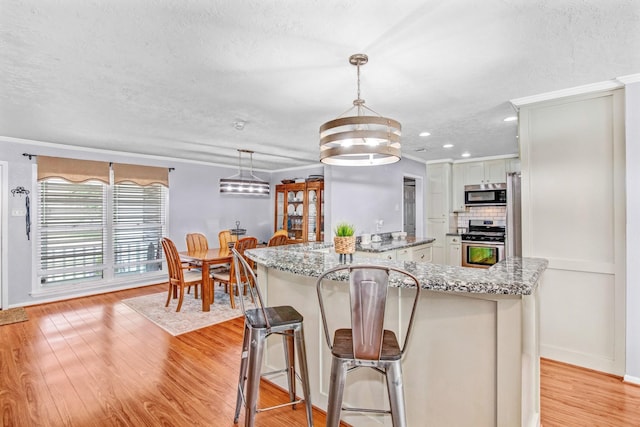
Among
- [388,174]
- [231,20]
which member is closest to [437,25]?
[231,20]

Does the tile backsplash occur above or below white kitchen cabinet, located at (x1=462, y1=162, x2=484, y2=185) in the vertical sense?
below

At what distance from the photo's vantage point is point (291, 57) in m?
2.00

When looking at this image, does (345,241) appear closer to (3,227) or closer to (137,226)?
A: (137,226)

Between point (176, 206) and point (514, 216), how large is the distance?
5.44 m

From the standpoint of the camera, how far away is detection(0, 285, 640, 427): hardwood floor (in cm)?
199

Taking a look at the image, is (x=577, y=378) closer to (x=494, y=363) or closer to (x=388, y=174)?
(x=494, y=363)

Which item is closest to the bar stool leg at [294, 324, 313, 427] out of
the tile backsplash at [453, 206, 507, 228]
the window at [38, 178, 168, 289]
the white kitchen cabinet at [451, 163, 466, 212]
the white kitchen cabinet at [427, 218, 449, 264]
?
the window at [38, 178, 168, 289]

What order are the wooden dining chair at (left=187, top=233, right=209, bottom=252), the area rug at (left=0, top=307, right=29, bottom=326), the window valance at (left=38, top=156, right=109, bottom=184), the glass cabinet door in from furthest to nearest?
the glass cabinet door, the wooden dining chair at (left=187, top=233, right=209, bottom=252), the window valance at (left=38, top=156, right=109, bottom=184), the area rug at (left=0, top=307, right=29, bottom=326)

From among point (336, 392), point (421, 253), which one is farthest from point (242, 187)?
point (336, 392)

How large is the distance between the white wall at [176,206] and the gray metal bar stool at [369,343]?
5060 mm

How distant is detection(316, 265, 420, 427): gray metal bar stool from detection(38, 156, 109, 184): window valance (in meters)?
5.02

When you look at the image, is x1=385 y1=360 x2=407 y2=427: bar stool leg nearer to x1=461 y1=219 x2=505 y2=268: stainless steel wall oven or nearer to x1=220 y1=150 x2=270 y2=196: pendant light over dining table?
x1=220 y1=150 x2=270 y2=196: pendant light over dining table

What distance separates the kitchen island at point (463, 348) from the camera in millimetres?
1356

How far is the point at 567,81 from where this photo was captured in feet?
7.81
